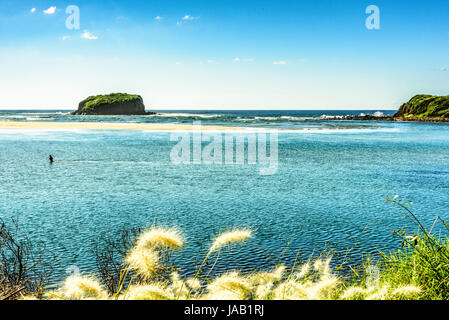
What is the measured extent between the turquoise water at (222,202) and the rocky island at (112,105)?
481ft

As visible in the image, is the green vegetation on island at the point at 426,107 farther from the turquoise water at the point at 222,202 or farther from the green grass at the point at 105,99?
the green grass at the point at 105,99

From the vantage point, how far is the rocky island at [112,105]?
16738 cm

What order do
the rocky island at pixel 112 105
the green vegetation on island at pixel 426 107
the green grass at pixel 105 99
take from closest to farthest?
the green vegetation on island at pixel 426 107 → the rocky island at pixel 112 105 → the green grass at pixel 105 99

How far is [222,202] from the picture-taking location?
A: 15.3 m

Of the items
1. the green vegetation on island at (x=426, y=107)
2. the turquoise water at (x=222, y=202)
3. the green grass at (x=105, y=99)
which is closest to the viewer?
the turquoise water at (x=222, y=202)

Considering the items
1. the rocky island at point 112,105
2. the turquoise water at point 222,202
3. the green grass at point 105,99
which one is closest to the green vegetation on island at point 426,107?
the turquoise water at point 222,202

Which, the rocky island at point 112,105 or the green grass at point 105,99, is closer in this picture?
the rocky island at point 112,105

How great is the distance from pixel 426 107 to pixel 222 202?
375 ft

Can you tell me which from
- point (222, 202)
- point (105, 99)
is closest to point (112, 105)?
point (105, 99)

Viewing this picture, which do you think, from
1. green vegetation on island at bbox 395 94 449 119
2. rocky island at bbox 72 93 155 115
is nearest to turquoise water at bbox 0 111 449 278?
green vegetation on island at bbox 395 94 449 119

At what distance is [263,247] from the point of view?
33.9 ft

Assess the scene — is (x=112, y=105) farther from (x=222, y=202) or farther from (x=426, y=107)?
(x=222, y=202)
